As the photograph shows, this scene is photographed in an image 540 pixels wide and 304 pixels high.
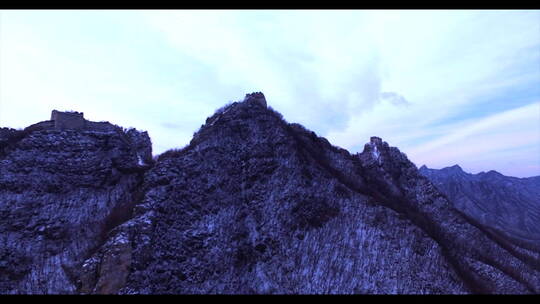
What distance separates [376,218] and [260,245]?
9.85 meters

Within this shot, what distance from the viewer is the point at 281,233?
1024 inches

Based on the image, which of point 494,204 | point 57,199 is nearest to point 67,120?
point 57,199

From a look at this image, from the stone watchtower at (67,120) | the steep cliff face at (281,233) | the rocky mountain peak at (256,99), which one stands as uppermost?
the rocky mountain peak at (256,99)

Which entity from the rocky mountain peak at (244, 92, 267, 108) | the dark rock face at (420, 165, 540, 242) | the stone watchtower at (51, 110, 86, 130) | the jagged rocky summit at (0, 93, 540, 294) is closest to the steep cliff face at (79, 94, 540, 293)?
the jagged rocky summit at (0, 93, 540, 294)

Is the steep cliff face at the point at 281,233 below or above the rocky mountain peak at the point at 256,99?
below

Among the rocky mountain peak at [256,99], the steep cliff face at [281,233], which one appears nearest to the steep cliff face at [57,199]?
the steep cliff face at [281,233]

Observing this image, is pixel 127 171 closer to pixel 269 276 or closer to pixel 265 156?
pixel 265 156

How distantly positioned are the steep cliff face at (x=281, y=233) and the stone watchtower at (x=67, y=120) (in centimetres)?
909

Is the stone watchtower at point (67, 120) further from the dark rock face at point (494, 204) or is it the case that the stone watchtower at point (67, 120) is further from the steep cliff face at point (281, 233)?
the dark rock face at point (494, 204)

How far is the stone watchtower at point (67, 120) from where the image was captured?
30975 mm

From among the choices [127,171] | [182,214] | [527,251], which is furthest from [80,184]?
[527,251]
